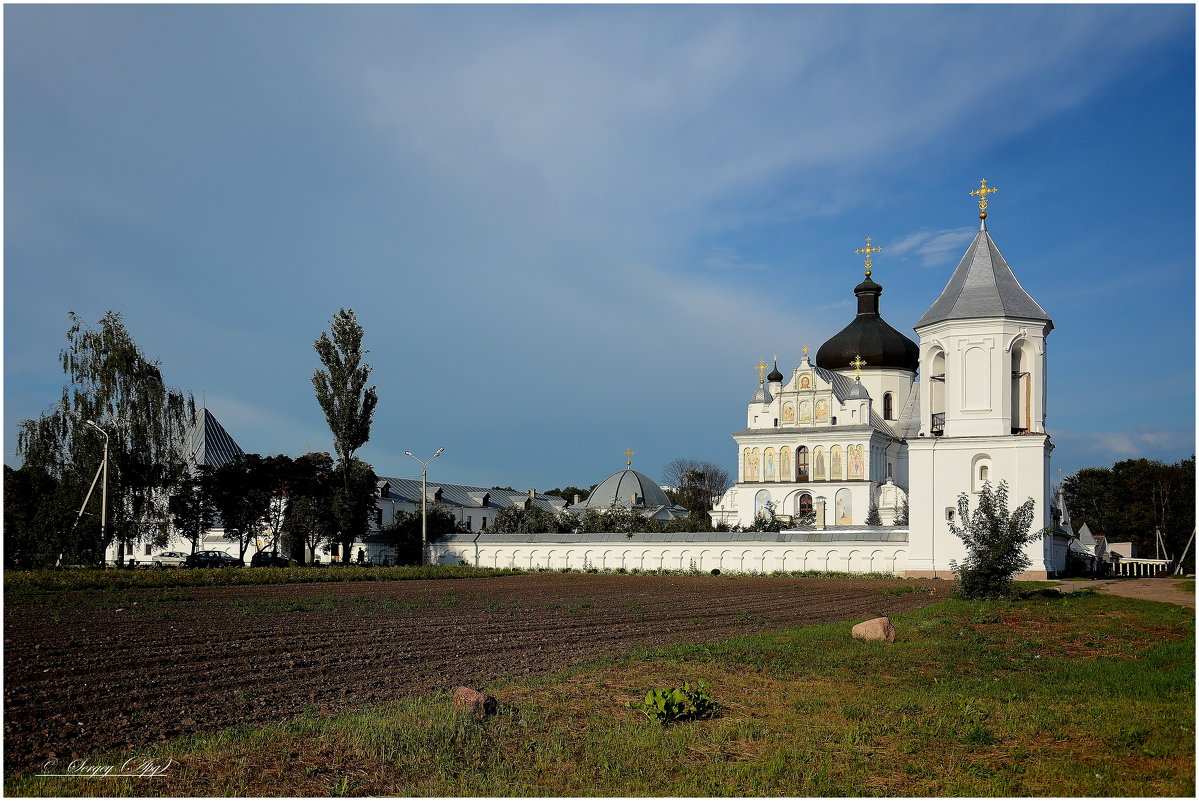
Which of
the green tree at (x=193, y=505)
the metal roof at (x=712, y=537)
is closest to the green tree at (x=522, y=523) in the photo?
the metal roof at (x=712, y=537)

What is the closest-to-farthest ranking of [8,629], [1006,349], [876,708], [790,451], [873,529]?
[876,708], [8,629], [1006,349], [873,529], [790,451]

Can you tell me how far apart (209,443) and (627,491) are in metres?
35.5

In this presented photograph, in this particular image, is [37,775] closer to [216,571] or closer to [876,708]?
[876,708]

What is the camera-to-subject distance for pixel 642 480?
89.9 m

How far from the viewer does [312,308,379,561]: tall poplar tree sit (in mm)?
49688

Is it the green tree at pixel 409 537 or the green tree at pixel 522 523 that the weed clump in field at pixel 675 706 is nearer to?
the green tree at pixel 409 537

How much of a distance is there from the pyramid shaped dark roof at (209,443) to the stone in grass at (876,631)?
6191cm

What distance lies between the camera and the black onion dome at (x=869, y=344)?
72.6 metres

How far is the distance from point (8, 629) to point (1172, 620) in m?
22.3

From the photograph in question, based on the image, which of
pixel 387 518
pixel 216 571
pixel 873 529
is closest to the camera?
pixel 216 571

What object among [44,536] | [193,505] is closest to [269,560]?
[193,505]

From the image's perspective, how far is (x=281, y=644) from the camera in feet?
51.5

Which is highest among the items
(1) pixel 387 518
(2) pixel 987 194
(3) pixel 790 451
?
(2) pixel 987 194

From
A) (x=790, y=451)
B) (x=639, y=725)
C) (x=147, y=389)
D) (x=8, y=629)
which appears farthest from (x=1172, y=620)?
(x=790, y=451)
